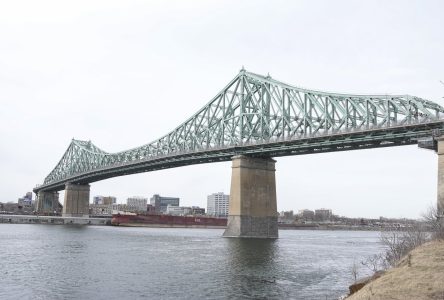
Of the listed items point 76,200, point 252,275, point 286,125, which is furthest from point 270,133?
point 76,200

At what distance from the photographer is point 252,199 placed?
65.2 m

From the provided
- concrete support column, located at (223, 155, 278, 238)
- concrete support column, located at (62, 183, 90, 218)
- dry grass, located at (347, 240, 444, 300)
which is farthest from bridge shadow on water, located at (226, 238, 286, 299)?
concrete support column, located at (62, 183, 90, 218)

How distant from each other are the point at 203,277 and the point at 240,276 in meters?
1.98

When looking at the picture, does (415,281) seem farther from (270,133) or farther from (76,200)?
(76,200)

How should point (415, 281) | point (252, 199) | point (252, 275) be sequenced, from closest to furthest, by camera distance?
point (415, 281) → point (252, 275) → point (252, 199)

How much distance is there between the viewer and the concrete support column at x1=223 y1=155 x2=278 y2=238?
64.2 meters

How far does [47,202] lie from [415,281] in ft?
550

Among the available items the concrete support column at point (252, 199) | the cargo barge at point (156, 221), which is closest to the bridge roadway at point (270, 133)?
the concrete support column at point (252, 199)

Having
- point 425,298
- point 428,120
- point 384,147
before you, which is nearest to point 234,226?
point 384,147

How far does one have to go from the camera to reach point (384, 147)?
5900cm

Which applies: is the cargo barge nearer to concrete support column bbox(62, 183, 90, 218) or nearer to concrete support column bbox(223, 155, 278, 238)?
concrete support column bbox(62, 183, 90, 218)

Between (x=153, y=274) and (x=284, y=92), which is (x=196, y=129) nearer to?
(x=284, y=92)

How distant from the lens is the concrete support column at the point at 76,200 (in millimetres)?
128538

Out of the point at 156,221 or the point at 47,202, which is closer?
the point at 156,221
